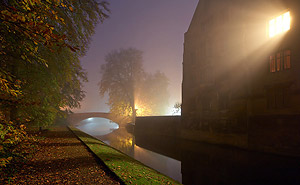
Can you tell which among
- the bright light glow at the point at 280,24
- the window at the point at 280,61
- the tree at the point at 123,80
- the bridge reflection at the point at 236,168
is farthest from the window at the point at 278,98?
the tree at the point at 123,80

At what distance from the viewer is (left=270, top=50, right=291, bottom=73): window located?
13.7 metres

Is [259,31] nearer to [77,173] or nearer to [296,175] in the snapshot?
[296,175]

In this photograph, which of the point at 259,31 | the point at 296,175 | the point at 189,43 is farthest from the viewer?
the point at 189,43

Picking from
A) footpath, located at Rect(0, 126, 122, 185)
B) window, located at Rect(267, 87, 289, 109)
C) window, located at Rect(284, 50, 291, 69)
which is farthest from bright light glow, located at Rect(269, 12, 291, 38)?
footpath, located at Rect(0, 126, 122, 185)

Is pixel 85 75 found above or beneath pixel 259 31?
beneath

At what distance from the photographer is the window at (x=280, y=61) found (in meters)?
13.7

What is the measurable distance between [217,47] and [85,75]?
15.9 m

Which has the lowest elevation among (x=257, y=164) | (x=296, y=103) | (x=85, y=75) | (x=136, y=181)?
(x=257, y=164)

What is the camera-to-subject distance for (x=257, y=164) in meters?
11.7

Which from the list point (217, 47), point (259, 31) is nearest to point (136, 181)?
point (259, 31)

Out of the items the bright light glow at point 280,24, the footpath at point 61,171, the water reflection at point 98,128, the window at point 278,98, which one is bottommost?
the water reflection at point 98,128

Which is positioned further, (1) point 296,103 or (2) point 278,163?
(1) point 296,103

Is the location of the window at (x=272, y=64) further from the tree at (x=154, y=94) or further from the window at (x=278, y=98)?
the tree at (x=154, y=94)

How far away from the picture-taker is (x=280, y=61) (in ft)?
46.7
